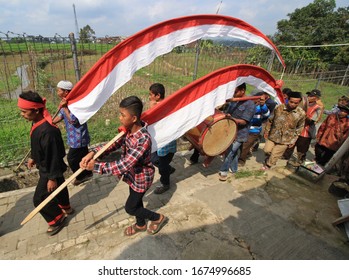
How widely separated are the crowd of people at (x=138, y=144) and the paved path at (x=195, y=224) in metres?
0.21

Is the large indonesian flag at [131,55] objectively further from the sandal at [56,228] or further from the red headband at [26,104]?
the sandal at [56,228]

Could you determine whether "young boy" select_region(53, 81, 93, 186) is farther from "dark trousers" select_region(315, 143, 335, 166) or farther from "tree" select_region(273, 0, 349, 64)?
"tree" select_region(273, 0, 349, 64)

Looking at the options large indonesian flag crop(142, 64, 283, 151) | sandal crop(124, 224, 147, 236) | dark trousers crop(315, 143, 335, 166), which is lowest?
sandal crop(124, 224, 147, 236)

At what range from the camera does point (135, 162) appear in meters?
2.49

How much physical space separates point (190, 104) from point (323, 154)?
14.1 ft

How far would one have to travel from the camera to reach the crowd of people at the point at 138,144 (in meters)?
2.51

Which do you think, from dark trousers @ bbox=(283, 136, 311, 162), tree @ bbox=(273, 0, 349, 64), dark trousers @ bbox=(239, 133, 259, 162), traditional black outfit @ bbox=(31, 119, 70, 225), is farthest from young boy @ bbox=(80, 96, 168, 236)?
tree @ bbox=(273, 0, 349, 64)

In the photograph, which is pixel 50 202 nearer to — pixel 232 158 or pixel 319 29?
pixel 232 158

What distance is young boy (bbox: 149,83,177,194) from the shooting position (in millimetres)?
3541

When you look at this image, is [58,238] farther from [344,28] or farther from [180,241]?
[344,28]

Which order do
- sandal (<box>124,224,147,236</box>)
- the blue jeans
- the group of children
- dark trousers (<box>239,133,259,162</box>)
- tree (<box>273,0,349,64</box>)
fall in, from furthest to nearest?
1. tree (<box>273,0,349,64</box>)
2. dark trousers (<box>239,133,259,162</box>)
3. the blue jeans
4. sandal (<box>124,224,147,236</box>)
5. the group of children

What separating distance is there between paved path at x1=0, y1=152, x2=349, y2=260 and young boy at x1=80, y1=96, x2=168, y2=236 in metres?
0.42

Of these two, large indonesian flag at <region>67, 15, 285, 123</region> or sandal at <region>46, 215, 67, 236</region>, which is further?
sandal at <region>46, 215, 67, 236</region>

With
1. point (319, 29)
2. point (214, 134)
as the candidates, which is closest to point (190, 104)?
point (214, 134)
